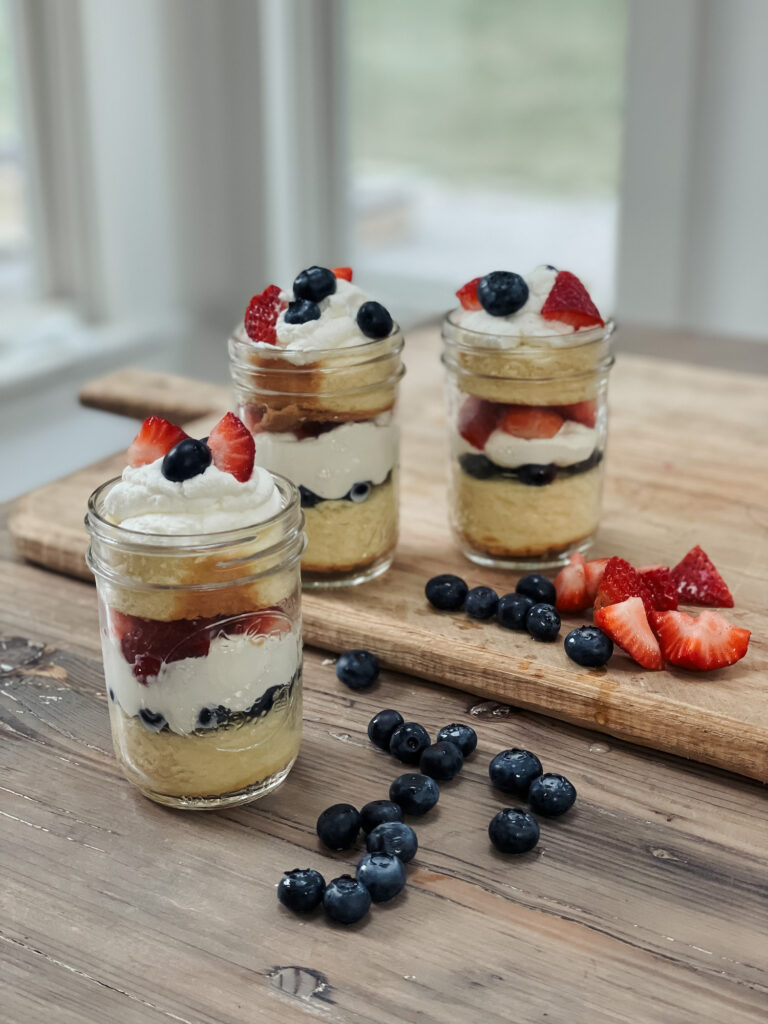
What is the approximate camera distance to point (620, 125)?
10.9 ft

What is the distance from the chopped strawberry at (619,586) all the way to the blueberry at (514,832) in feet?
1.17

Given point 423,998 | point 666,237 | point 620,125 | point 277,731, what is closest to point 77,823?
point 277,731

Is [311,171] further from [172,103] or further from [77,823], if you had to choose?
[77,823]

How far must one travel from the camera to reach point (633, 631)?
4.26 ft

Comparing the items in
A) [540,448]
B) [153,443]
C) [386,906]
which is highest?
[153,443]

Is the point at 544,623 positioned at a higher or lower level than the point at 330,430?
lower

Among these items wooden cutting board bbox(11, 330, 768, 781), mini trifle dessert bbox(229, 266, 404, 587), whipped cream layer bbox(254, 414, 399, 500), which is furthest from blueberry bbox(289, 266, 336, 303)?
wooden cutting board bbox(11, 330, 768, 781)

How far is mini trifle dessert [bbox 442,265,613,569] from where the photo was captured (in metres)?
1.45

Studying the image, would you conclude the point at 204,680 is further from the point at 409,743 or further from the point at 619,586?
the point at 619,586

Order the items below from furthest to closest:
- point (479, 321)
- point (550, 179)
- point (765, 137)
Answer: point (550, 179)
point (765, 137)
point (479, 321)

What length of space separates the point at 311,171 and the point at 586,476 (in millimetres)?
2487

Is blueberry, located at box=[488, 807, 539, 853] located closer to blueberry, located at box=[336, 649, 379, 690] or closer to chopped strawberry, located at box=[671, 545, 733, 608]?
blueberry, located at box=[336, 649, 379, 690]

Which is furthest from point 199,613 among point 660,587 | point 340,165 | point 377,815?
point 340,165

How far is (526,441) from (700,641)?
0.35 meters
